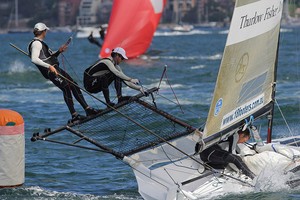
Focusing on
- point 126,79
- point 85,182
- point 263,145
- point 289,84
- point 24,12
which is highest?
point 126,79

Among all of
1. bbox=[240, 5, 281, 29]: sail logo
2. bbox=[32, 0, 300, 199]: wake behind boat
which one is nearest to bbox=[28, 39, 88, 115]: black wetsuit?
bbox=[32, 0, 300, 199]: wake behind boat

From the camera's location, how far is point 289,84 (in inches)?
1013

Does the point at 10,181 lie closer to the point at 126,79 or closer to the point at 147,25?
the point at 126,79

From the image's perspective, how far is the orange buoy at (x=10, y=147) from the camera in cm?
1095

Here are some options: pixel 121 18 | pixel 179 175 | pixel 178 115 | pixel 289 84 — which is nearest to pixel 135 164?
pixel 179 175

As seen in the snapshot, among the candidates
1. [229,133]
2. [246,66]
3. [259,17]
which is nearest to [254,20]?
[259,17]

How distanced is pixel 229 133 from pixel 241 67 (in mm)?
742

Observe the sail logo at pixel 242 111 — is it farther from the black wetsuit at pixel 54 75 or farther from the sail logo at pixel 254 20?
the black wetsuit at pixel 54 75

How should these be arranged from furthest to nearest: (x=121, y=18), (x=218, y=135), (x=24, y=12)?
(x=24, y=12) < (x=121, y=18) < (x=218, y=135)

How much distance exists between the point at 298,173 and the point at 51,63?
310cm

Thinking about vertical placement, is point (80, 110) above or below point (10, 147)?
below

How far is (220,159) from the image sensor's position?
10852mm

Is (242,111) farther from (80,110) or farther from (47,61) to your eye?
(80,110)

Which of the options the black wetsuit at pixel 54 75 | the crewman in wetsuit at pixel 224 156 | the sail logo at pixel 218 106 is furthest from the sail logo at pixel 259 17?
the black wetsuit at pixel 54 75
